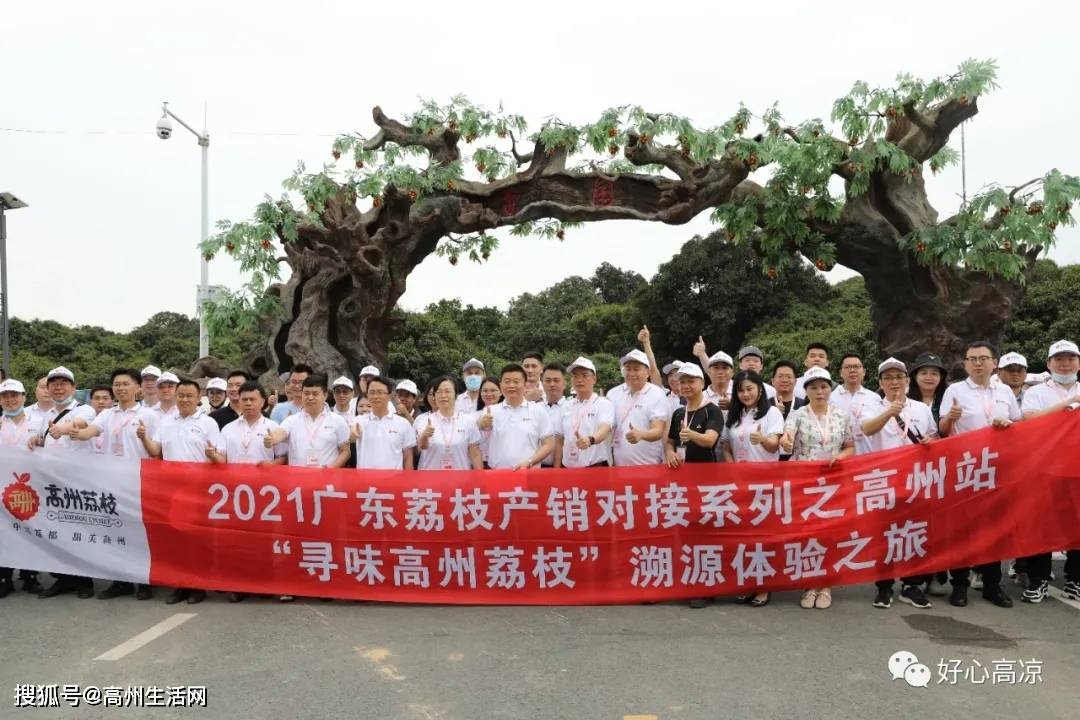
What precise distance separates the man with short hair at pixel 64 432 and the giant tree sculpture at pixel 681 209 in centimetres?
515

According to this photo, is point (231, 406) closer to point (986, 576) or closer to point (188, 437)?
point (188, 437)

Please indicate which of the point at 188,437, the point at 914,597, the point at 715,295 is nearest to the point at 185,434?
the point at 188,437

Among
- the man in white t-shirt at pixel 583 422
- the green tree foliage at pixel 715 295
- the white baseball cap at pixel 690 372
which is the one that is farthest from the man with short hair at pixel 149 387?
the green tree foliage at pixel 715 295

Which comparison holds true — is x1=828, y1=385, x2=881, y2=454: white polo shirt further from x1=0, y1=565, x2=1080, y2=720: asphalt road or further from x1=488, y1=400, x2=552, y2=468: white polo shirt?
x1=488, y1=400, x2=552, y2=468: white polo shirt

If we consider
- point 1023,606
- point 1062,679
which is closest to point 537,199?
point 1023,606

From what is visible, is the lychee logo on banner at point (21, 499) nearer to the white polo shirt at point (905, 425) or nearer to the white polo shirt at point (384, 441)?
the white polo shirt at point (384, 441)

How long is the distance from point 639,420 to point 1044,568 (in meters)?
2.78

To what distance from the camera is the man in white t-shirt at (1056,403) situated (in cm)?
513

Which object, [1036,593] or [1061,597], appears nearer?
[1036,593]

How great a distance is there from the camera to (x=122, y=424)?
588 centimetres

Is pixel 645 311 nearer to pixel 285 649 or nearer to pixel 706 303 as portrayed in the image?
pixel 706 303

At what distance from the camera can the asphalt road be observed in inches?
138

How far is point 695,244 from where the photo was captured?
2719 centimetres

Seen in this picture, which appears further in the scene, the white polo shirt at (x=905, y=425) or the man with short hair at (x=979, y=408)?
the white polo shirt at (x=905, y=425)
